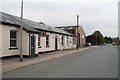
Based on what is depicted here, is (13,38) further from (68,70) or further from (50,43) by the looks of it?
(50,43)

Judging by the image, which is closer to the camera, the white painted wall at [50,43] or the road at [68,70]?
the road at [68,70]

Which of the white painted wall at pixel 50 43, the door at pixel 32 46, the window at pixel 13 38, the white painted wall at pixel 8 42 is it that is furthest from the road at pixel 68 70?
the white painted wall at pixel 50 43

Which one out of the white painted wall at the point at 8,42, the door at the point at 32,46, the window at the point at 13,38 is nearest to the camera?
the white painted wall at the point at 8,42

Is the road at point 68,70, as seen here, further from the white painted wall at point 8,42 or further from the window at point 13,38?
the window at point 13,38

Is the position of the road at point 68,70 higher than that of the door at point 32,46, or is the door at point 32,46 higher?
the door at point 32,46

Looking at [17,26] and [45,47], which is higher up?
[17,26]

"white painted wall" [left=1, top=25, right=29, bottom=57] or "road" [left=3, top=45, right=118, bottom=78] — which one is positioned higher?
"white painted wall" [left=1, top=25, right=29, bottom=57]

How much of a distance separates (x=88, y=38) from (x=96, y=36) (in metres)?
4.31

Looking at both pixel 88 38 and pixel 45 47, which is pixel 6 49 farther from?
pixel 88 38

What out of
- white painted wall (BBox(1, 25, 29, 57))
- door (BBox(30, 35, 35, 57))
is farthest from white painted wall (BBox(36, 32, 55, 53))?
white painted wall (BBox(1, 25, 29, 57))

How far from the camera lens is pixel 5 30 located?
19.0 meters

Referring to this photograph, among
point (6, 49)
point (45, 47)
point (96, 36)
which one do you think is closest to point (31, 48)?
point (6, 49)

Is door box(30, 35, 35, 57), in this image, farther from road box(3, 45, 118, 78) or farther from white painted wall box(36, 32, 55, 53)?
road box(3, 45, 118, 78)

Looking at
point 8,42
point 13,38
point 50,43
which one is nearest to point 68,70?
point 8,42
